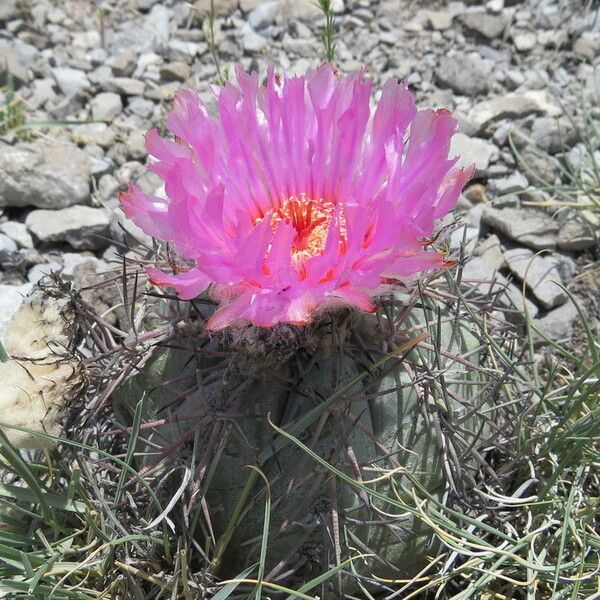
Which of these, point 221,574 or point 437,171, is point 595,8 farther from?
point 221,574

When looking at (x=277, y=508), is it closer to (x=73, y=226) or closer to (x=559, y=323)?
(x=559, y=323)

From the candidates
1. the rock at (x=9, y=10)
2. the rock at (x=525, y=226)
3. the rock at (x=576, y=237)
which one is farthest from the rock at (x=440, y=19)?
the rock at (x=9, y=10)

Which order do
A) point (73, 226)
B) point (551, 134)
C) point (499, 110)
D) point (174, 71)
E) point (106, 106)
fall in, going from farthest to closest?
1. point (174, 71)
2. point (106, 106)
3. point (499, 110)
4. point (551, 134)
5. point (73, 226)

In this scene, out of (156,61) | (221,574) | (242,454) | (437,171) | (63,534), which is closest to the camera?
(437,171)

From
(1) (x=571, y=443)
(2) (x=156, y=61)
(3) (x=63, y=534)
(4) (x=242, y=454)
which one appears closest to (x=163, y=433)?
(4) (x=242, y=454)

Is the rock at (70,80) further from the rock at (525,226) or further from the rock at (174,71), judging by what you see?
the rock at (525,226)

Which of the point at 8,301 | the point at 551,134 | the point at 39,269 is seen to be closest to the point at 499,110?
the point at 551,134

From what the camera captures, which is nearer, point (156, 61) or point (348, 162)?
point (348, 162)
